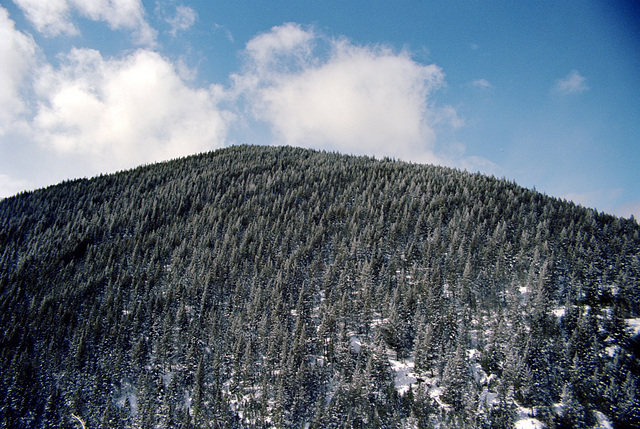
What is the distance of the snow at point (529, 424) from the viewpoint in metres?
56.0

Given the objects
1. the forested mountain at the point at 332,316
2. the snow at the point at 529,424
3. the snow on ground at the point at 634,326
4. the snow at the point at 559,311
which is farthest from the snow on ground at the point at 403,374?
the snow on ground at the point at 634,326

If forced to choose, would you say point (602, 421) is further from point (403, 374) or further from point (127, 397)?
point (127, 397)

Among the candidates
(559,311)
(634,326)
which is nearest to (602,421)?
(634,326)

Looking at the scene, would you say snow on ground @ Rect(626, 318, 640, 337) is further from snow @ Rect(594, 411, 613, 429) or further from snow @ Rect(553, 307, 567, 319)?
snow @ Rect(594, 411, 613, 429)

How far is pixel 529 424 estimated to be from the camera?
2233 inches

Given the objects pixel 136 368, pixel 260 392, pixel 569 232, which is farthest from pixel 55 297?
pixel 569 232

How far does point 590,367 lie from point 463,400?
2248 centimetres

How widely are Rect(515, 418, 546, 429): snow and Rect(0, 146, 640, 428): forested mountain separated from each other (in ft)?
3.92

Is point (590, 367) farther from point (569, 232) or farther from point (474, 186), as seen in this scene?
point (474, 186)

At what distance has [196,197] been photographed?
163250 mm

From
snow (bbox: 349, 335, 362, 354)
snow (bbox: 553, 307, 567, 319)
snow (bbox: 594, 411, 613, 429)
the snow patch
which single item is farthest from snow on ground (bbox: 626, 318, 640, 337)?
the snow patch

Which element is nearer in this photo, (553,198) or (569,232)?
(569,232)

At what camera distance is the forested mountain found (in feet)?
207

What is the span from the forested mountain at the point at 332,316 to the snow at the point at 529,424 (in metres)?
1.19
